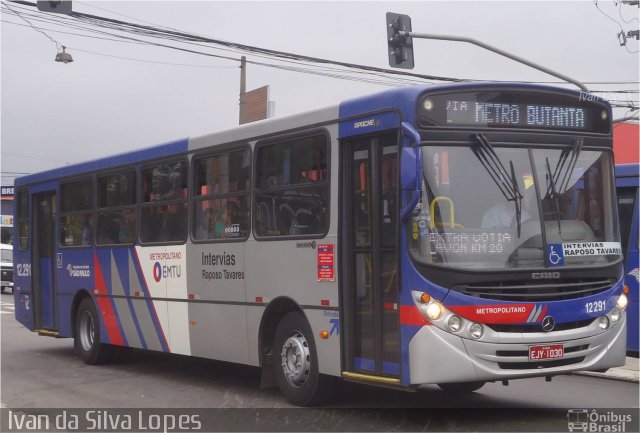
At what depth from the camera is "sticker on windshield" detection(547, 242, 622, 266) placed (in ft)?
27.7

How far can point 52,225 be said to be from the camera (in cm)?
1591

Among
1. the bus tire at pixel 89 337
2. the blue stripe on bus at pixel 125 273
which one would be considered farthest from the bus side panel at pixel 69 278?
the blue stripe on bus at pixel 125 273

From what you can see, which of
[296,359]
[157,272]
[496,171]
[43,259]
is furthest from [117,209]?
[496,171]

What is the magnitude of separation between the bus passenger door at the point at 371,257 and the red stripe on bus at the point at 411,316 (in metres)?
0.15

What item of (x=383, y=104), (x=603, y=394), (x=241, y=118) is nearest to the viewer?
(x=383, y=104)

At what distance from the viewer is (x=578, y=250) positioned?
8641 millimetres

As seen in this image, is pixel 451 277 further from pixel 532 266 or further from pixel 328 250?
pixel 328 250

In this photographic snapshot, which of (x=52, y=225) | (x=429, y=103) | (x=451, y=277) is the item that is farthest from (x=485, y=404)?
(x=52, y=225)

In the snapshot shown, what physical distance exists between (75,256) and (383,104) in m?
7.70

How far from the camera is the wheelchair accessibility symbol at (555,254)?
841 centimetres

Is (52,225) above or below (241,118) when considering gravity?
below

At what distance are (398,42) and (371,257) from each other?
33.4ft

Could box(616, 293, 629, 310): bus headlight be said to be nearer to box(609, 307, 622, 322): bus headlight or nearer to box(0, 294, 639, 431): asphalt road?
box(609, 307, 622, 322): bus headlight

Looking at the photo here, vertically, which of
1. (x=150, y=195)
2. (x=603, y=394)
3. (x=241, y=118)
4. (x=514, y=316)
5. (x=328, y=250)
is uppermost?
(x=241, y=118)
